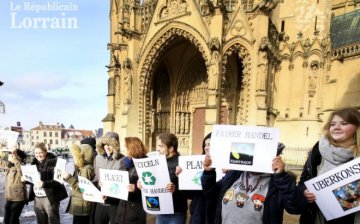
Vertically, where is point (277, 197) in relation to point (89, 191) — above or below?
above

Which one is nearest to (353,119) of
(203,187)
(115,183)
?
(203,187)

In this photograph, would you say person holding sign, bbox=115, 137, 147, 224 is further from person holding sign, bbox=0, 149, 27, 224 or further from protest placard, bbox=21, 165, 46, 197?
person holding sign, bbox=0, 149, 27, 224

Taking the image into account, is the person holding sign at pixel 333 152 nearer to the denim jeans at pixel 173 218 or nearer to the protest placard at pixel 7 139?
the denim jeans at pixel 173 218

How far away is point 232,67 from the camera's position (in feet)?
71.3

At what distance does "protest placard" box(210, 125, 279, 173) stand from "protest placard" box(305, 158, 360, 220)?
419mm

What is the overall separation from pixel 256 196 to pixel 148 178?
1560 millimetres

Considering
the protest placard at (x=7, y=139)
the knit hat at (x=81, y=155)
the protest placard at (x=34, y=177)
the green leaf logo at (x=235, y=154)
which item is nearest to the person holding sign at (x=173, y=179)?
the green leaf logo at (x=235, y=154)

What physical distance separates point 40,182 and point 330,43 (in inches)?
789

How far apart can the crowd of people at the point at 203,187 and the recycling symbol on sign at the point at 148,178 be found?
0.13 meters

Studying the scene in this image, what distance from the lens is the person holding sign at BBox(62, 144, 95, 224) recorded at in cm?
477

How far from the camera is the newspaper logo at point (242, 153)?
2.73 meters

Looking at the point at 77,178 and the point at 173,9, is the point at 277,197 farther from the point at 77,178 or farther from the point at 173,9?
the point at 173,9

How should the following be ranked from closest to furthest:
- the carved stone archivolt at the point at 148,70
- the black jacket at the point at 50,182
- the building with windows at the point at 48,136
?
the black jacket at the point at 50,182, the carved stone archivolt at the point at 148,70, the building with windows at the point at 48,136

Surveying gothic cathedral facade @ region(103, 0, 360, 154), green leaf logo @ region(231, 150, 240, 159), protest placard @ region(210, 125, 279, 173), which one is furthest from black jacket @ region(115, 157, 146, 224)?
gothic cathedral facade @ region(103, 0, 360, 154)
